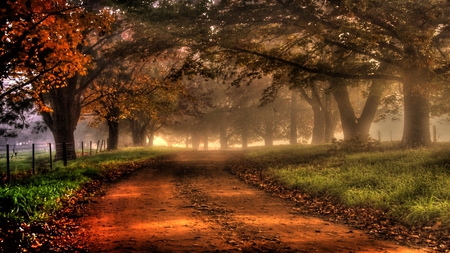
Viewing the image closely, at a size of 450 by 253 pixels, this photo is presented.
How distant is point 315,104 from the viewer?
109ft

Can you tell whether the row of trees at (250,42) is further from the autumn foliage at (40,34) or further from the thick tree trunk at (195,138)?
the thick tree trunk at (195,138)

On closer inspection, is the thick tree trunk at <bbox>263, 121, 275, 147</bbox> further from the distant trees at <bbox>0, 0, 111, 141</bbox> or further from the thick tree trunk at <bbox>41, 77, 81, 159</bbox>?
the distant trees at <bbox>0, 0, 111, 141</bbox>

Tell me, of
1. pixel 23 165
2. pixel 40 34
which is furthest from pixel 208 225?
pixel 23 165

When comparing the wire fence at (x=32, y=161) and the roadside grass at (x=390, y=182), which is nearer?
the roadside grass at (x=390, y=182)

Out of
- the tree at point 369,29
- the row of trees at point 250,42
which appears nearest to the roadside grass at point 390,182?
the tree at point 369,29

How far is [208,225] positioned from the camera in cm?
733

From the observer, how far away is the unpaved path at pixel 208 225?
6078mm

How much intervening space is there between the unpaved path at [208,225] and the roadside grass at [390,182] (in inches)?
59.8

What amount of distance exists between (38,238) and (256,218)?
13.7ft

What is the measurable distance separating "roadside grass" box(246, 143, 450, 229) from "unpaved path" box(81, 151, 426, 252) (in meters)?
1.52

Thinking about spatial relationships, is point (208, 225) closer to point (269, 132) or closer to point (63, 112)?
point (63, 112)

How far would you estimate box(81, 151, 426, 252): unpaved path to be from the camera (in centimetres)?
608

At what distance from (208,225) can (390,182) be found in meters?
5.83

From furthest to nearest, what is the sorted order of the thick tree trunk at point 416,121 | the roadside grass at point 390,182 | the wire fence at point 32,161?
the thick tree trunk at point 416,121, the wire fence at point 32,161, the roadside grass at point 390,182
